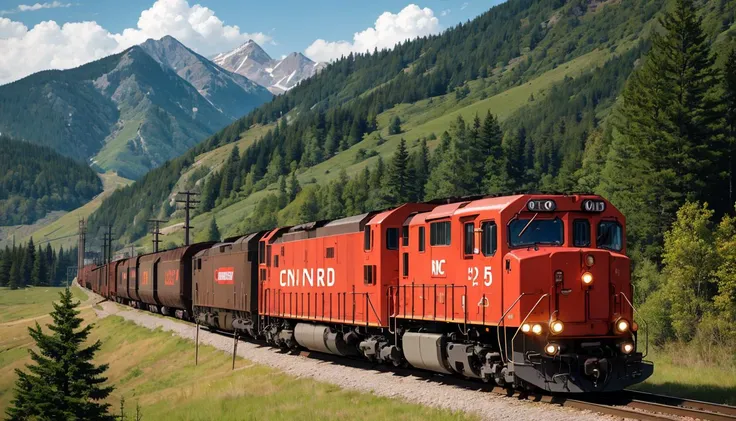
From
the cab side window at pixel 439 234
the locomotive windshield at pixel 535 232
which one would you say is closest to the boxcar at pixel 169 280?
the cab side window at pixel 439 234

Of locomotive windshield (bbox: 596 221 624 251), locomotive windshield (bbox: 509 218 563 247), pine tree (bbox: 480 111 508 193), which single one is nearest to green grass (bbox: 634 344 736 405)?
locomotive windshield (bbox: 596 221 624 251)

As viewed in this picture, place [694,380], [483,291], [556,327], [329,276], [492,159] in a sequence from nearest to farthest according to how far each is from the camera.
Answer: [556,327]
[483,291]
[694,380]
[329,276]
[492,159]

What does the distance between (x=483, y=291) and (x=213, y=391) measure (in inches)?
479

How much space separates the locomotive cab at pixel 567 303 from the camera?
18688 millimetres

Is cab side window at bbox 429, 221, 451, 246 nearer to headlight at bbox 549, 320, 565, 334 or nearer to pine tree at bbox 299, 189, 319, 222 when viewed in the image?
headlight at bbox 549, 320, 565, 334

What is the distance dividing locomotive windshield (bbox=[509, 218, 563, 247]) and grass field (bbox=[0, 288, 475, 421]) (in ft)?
14.0

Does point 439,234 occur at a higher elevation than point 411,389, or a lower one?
higher

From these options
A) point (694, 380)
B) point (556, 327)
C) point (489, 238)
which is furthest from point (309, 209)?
point (556, 327)

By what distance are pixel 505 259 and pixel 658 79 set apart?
48640mm

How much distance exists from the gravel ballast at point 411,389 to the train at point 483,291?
1.73ft

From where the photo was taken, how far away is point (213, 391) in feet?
94.7

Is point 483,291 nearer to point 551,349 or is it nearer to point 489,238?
point 489,238

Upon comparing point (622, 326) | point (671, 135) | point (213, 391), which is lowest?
point (213, 391)

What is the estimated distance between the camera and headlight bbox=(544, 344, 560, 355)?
60.8 feet
